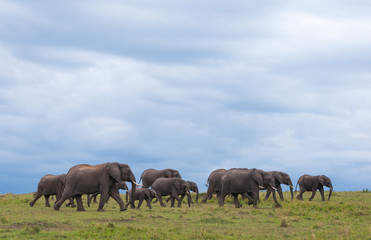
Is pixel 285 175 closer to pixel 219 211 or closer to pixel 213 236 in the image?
pixel 219 211

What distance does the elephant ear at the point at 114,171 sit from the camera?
27.7 metres

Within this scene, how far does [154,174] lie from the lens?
4844 cm

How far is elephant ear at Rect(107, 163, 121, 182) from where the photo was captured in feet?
90.8

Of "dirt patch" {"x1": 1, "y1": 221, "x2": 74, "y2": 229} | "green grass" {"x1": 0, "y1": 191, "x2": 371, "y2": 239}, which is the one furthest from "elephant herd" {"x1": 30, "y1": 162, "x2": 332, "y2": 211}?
"dirt patch" {"x1": 1, "y1": 221, "x2": 74, "y2": 229}

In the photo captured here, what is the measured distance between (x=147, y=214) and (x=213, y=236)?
8655 mm

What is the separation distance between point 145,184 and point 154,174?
5.10ft

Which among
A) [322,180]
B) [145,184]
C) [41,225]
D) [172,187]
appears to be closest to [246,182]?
[172,187]

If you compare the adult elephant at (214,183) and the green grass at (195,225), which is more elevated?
the adult elephant at (214,183)

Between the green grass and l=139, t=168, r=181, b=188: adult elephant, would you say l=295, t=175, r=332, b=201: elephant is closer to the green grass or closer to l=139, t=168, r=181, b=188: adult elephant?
l=139, t=168, r=181, b=188: adult elephant

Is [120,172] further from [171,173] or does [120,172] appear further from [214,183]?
[171,173]

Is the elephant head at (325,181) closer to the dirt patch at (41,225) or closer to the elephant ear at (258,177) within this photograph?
the elephant ear at (258,177)

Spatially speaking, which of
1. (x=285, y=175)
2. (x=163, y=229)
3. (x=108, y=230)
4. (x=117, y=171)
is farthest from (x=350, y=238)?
(x=285, y=175)

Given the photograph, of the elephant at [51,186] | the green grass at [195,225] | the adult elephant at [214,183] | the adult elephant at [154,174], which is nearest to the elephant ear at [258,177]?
the green grass at [195,225]

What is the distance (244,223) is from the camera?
79.2 ft
